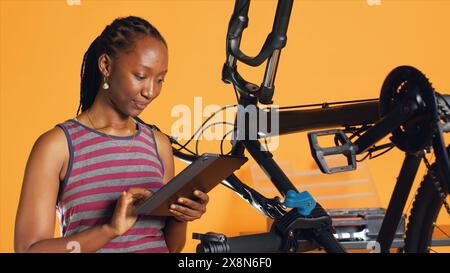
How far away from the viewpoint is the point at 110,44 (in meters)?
1.18

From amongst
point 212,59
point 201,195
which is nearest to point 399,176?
point 201,195

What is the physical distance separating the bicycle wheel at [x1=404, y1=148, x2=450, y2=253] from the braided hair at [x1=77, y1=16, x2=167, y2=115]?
0.49 meters

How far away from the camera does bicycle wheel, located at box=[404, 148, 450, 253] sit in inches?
42.4

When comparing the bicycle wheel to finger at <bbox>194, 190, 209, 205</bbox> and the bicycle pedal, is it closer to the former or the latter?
the bicycle pedal

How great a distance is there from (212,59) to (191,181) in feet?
5.41

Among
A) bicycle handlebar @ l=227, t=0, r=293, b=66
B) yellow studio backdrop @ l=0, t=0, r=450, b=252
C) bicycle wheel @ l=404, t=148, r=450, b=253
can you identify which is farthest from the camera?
yellow studio backdrop @ l=0, t=0, r=450, b=252

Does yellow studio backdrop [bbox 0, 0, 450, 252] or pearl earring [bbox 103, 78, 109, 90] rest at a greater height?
yellow studio backdrop [bbox 0, 0, 450, 252]

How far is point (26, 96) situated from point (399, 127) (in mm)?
1901

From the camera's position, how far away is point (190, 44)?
264cm

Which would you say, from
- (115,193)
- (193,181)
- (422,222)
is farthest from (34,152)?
(422,222)

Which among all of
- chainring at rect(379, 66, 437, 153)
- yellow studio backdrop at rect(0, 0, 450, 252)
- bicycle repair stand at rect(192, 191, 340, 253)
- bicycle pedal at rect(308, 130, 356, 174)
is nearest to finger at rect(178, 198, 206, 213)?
Result: bicycle repair stand at rect(192, 191, 340, 253)

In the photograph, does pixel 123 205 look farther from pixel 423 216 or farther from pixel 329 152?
pixel 423 216

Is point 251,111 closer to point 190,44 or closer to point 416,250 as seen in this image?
point 416,250

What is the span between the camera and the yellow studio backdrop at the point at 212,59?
2619 millimetres
